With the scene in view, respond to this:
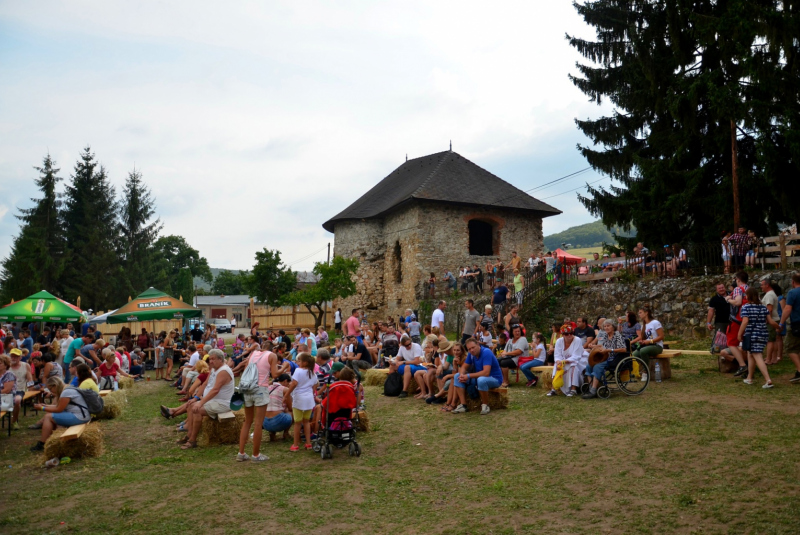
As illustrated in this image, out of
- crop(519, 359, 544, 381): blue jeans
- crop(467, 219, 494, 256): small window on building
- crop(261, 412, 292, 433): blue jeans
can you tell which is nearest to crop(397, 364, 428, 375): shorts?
crop(519, 359, 544, 381): blue jeans

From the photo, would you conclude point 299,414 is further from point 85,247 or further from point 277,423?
point 85,247

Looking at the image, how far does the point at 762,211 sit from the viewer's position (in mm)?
16109

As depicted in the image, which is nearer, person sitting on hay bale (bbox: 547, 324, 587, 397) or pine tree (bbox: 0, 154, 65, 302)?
person sitting on hay bale (bbox: 547, 324, 587, 397)

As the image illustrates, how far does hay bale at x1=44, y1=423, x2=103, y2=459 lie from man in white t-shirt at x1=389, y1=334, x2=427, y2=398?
18.2 ft

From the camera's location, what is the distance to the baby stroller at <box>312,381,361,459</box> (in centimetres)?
736

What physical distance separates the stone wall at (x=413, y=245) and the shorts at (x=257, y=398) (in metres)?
19.6

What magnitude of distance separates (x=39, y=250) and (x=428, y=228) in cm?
2895

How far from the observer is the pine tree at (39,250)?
3844cm

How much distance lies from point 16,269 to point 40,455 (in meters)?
37.0

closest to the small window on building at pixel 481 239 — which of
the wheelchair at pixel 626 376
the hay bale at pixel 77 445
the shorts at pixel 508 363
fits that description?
the shorts at pixel 508 363

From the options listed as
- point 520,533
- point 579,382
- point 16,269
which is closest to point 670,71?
point 579,382

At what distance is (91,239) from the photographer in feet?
141

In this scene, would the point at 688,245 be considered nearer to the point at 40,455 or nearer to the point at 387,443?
the point at 387,443

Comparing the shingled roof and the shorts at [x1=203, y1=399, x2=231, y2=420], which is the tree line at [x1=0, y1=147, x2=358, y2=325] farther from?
the shorts at [x1=203, y1=399, x2=231, y2=420]
